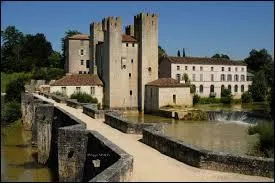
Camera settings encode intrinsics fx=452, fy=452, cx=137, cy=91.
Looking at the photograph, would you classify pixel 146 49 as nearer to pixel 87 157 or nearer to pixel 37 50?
pixel 87 157

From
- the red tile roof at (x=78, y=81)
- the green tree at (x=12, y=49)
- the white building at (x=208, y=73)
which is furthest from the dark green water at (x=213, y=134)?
the green tree at (x=12, y=49)

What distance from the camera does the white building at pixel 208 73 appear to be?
2454 inches

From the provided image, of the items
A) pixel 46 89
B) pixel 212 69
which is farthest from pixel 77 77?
pixel 212 69

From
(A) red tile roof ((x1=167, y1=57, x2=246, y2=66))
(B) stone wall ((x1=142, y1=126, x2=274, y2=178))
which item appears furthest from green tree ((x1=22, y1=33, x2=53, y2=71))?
(B) stone wall ((x1=142, y1=126, x2=274, y2=178))

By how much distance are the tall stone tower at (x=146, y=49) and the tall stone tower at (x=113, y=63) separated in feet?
7.64

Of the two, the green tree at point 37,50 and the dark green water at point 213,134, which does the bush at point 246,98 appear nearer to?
the dark green water at point 213,134

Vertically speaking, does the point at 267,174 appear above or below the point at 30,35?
below

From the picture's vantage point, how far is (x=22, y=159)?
24.5 meters

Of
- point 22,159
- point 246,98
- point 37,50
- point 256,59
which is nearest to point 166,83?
point 246,98

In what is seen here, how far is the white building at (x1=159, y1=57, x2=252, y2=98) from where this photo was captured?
62344 mm

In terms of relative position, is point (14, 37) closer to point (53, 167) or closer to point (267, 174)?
point (53, 167)

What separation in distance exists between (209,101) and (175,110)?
55.3 feet

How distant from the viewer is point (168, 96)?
47219mm

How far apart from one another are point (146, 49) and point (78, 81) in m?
8.21
